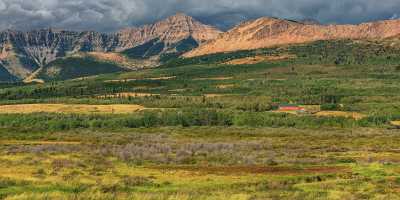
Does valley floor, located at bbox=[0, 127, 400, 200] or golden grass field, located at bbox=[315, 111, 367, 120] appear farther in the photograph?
golden grass field, located at bbox=[315, 111, 367, 120]

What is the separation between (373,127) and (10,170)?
420 feet

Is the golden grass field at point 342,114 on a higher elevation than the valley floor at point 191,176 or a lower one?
lower

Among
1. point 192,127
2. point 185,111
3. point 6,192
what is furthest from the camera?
point 185,111

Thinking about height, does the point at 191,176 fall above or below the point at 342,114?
above

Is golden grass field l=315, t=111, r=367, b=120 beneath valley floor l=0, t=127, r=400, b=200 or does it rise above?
beneath

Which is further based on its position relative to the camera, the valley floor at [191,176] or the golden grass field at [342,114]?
the golden grass field at [342,114]

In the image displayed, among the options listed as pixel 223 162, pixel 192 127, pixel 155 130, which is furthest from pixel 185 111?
pixel 223 162

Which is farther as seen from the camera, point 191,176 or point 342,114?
point 342,114

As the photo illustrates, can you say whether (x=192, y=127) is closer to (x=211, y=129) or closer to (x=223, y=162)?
(x=211, y=129)

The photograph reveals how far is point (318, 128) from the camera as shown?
6225 inches

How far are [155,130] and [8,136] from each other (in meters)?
40.9

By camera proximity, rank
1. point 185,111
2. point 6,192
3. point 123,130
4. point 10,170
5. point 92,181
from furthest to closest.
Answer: point 185,111, point 123,130, point 10,170, point 92,181, point 6,192

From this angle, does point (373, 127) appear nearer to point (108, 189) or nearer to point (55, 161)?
point (55, 161)

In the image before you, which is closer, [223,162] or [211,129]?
[223,162]
